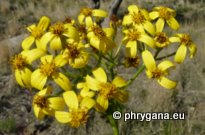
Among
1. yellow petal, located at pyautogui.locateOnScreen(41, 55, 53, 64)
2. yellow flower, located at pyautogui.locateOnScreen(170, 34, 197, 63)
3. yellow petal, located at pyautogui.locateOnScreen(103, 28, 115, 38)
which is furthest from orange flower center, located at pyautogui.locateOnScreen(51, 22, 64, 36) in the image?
yellow flower, located at pyautogui.locateOnScreen(170, 34, 197, 63)

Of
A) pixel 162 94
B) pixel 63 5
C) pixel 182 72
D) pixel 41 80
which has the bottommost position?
pixel 63 5

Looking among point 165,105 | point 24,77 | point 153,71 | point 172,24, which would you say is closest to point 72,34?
point 24,77

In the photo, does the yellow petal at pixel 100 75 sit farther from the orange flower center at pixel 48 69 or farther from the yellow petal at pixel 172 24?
the yellow petal at pixel 172 24

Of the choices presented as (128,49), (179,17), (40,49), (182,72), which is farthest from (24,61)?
(179,17)

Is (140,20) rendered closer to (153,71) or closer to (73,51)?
(153,71)

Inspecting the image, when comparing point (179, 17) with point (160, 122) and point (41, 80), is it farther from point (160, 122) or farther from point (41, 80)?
point (41, 80)

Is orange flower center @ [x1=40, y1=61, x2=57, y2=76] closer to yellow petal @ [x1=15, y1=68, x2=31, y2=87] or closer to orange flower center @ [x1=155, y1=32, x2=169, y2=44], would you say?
yellow petal @ [x1=15, y1=68, x2=31, y2=87]

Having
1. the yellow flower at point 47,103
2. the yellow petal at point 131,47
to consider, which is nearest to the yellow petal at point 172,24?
the yellow petal at point 131,47
